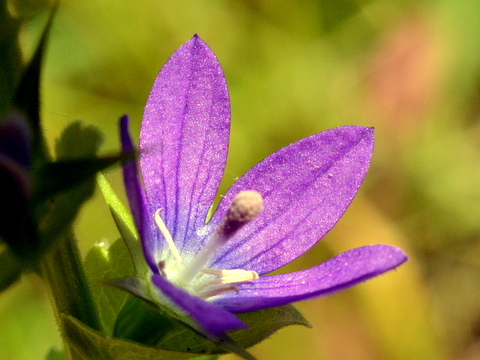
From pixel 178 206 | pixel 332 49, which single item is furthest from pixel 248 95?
pixel 178 206

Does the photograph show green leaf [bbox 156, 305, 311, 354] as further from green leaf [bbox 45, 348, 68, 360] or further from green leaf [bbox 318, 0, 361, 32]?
green leaf [bbox 318, 0, 361, 32]

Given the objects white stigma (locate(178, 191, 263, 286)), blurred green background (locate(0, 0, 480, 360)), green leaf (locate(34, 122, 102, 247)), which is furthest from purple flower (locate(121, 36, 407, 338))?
blurred green background (locate(0, 0, 480, 360))

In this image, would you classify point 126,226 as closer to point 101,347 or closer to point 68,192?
point 101,347

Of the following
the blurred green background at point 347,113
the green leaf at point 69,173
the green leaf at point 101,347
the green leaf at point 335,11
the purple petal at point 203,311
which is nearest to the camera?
the green leaf at point 69,173

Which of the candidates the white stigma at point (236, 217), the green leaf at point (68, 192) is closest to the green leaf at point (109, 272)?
the white stigma at point (236, 217)

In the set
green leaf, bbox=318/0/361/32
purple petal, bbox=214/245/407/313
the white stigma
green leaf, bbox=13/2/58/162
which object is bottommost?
purple petal, bbox=214/245/407/313

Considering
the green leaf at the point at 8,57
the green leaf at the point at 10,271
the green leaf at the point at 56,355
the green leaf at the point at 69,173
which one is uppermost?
the green leaf at the point at 8,57

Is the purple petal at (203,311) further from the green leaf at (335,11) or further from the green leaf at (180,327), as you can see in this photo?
the green leaf at (335,11)
